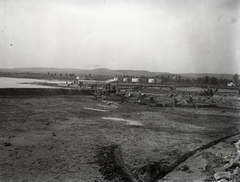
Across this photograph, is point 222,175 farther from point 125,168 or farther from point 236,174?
point 125,168

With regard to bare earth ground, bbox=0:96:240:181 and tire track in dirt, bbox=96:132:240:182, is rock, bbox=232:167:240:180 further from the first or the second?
tire track in dirt, bbox=96:132:240:182

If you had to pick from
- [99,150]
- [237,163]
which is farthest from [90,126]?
[237,163]

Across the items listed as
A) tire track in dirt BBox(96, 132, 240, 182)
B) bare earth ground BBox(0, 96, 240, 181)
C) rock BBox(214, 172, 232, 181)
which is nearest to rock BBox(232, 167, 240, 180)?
rock BBox(214, 172, 232, 181)

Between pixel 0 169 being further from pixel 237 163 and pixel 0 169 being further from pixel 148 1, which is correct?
pixel 148 1

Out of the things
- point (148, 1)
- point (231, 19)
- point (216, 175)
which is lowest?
point (216, 175)

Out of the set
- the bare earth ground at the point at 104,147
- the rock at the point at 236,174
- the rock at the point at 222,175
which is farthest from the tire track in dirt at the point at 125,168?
the rock at the point at 236,174

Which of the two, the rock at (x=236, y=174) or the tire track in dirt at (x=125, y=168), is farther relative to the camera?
the rock at (x=236, y=174)

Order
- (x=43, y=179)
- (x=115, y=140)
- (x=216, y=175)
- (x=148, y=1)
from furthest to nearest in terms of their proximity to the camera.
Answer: (x=148, y=1) < (x=115, y=140) < (x=216, y=175) < (x=43, y=179)

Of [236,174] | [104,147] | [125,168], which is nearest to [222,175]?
[236,174]

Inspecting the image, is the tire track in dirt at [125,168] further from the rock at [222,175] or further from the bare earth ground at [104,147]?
the rock at [222,175]
